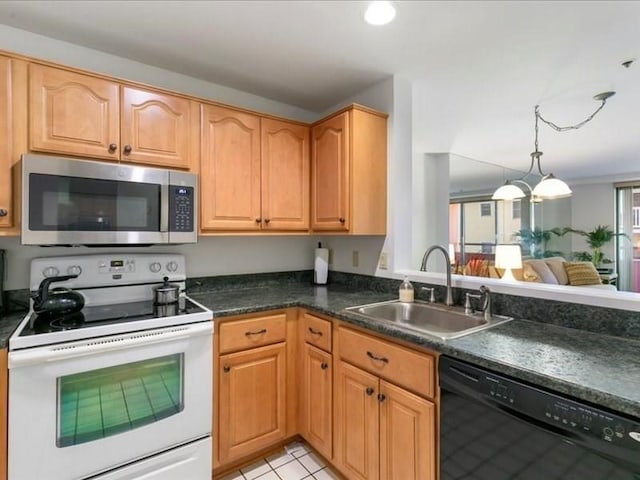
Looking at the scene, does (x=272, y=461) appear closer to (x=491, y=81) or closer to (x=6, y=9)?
(x=6, y=9)

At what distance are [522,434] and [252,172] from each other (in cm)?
187

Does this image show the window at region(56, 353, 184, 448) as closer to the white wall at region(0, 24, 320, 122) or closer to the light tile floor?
the light tile floor

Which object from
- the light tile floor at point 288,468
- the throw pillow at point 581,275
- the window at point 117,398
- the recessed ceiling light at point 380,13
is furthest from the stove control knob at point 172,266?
the throw pillow at point 581,275

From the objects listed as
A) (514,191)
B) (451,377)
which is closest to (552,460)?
(451,377)

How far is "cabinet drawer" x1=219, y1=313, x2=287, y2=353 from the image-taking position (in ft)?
5.72

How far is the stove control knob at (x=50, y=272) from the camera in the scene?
167cm

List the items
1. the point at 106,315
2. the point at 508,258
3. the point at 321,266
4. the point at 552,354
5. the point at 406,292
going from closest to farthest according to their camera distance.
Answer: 1. the point at 552,354
2. the point at 106,315
3. the point at 406,292
4. the point at 321,266
5. the point at 508,258

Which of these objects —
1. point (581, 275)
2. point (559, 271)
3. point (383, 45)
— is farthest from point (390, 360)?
point (581, 275)

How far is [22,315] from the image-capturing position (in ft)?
5.23

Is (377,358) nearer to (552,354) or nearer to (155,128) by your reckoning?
(552,354)

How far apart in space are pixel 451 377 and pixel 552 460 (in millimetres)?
337

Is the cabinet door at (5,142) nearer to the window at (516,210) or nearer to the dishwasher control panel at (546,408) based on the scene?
the dishwasher control panel at (546,408)

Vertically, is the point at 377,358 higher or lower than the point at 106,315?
lower

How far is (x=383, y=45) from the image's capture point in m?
1.84
